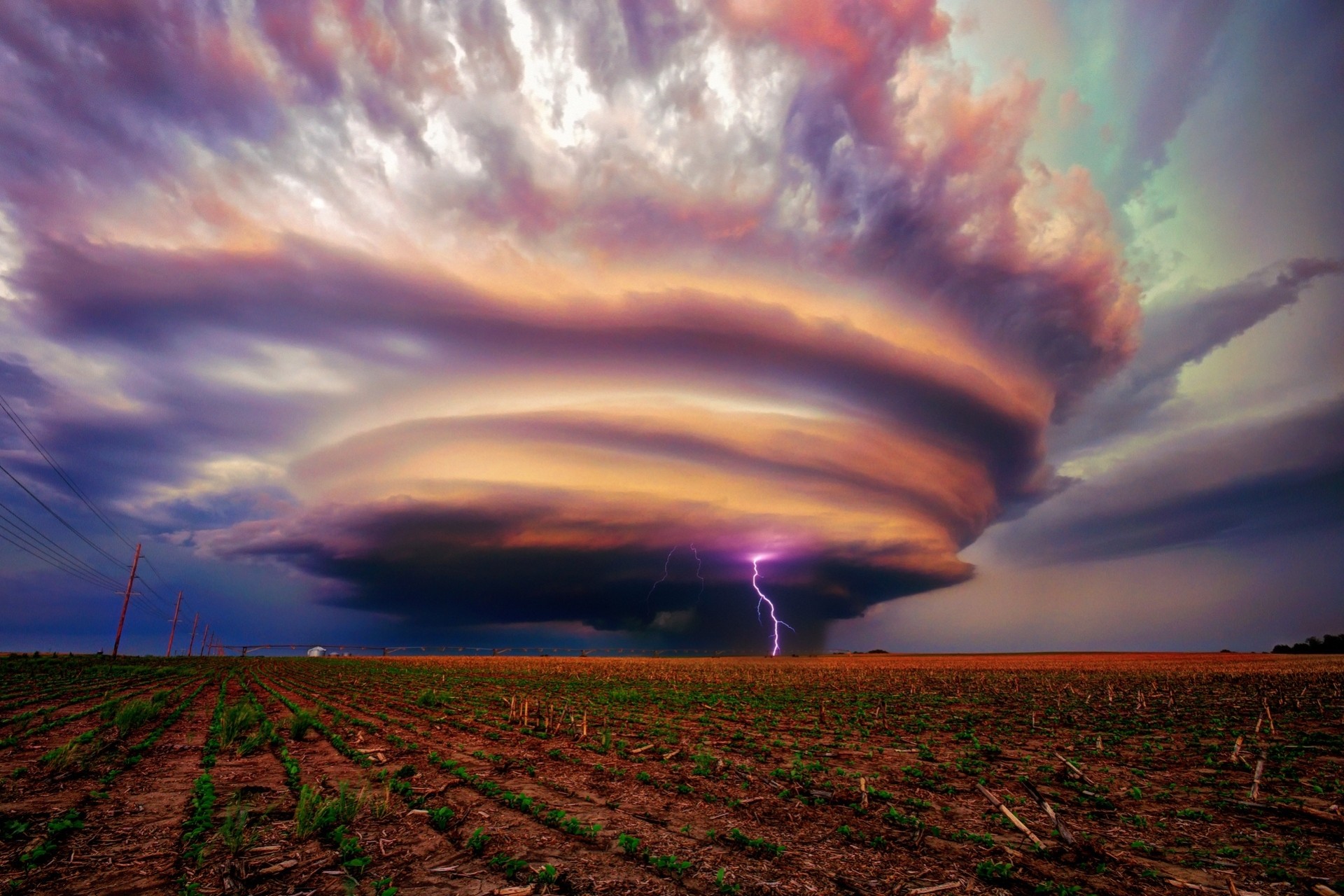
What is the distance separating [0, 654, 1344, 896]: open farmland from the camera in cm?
989

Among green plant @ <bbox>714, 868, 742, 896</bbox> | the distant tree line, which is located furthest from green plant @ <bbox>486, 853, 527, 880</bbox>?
the distant tree line

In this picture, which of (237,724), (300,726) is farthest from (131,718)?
(300,726)

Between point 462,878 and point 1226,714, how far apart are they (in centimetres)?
4130

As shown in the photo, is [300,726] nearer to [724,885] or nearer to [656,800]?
[656,800]

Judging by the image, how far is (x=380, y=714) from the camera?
97.7ft

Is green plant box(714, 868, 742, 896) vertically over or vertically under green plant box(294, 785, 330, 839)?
under

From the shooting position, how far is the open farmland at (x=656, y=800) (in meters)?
9.89

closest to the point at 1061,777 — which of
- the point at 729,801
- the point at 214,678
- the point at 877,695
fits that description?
the point at 729,801

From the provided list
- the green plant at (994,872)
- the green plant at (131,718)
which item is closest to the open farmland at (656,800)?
the green plant at (994,872)

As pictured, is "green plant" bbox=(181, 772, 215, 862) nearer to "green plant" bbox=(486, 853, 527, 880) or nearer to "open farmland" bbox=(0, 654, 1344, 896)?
"open farmland" bbox=(0, 654, 1344, 896)

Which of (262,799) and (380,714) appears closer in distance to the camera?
(262,799)

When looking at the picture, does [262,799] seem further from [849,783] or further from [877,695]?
[877,695]

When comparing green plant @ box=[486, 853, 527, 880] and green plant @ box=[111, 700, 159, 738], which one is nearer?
green plant @ box=[486, 853, 527, 880]

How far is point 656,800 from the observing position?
14523mm
